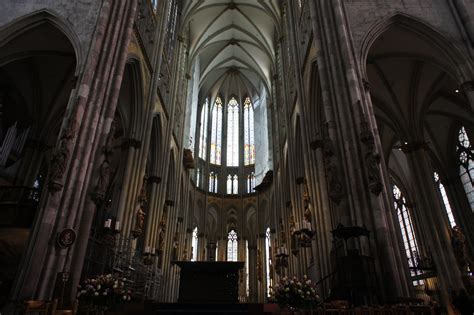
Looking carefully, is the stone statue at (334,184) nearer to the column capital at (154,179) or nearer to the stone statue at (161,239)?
the column capital at (154,179)

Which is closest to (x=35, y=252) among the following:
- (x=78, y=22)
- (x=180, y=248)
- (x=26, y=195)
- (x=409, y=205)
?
(x=26, y=195)

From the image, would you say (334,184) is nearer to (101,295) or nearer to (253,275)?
(101,295)

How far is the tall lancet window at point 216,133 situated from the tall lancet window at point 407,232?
18.5 metres

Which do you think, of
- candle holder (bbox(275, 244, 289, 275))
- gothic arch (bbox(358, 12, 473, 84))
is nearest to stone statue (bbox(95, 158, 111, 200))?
gothic arch (bbox(358, 12, 473, 84))

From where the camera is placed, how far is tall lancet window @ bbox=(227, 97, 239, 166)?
121 feet

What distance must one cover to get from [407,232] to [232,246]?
652 inches

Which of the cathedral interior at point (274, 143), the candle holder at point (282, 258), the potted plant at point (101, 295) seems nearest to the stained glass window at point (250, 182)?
the cathedral interior at point (274, 143)

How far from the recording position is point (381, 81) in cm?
1631

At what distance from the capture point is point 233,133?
37781mm

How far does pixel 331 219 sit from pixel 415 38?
7.97 meters

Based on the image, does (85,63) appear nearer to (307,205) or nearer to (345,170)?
(345,170)

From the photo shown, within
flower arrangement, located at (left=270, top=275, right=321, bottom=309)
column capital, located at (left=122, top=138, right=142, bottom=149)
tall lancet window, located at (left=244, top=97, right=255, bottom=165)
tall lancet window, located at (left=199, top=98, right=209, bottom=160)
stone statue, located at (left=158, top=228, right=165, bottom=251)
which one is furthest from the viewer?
tall lancet window, located at (left=244, top=97, right=255, bottom=165)

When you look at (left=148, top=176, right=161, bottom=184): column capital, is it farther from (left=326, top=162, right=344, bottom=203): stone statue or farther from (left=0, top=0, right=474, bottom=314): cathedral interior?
(left=326, top=162, right=344, bottom=203): stone statue

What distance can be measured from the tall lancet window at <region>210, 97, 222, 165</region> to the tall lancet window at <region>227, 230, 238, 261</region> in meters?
8.00
